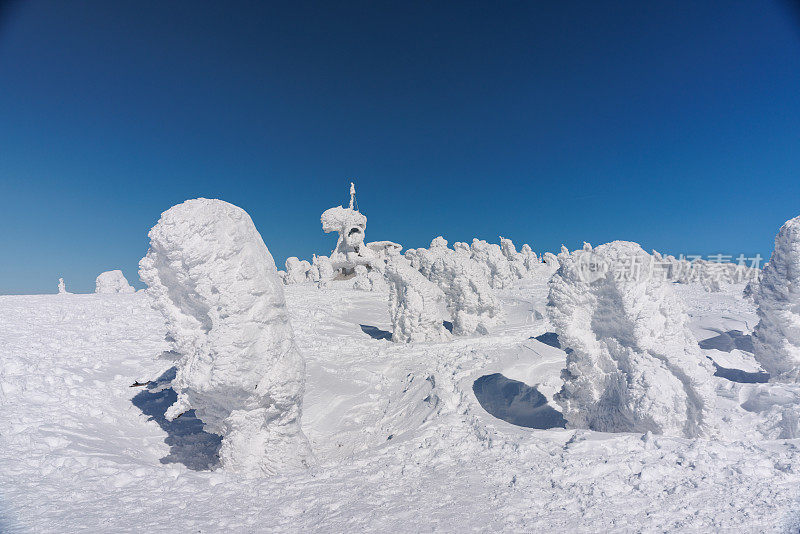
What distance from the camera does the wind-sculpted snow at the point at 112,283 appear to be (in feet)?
89.3

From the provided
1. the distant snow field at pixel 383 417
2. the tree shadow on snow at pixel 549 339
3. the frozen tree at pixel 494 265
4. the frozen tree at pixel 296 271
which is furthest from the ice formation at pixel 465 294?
the frozen tree at pixel 296 271

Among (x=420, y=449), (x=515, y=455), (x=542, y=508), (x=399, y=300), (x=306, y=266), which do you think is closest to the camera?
(x=542, y=508)

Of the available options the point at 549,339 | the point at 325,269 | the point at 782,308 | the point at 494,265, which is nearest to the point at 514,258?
the point at 494,265

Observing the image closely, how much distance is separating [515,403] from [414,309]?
6617mm

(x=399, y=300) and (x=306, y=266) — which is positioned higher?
(x=306, y=266)

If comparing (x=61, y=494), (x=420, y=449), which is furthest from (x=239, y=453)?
(x=420, y=449)

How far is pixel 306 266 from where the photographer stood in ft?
151

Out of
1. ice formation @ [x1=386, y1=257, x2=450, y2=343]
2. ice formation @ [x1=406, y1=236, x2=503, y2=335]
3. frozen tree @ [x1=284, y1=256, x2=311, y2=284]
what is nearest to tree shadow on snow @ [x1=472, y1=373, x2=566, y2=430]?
ice formation @ [x1=386, y1=257, x2=450, y2=343]

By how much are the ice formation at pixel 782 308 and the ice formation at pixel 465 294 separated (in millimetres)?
9317

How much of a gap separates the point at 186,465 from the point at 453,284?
13.1 meters

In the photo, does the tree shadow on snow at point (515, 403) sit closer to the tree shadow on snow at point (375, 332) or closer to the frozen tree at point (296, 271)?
the tree shadow on snow at point (375, 332)

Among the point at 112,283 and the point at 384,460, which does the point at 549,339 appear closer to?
the point at 384,460

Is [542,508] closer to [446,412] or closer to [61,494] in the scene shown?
[446,412]

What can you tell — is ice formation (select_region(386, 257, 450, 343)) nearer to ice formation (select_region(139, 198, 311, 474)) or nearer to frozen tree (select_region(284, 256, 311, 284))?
ice formation (select_region(139, 198, 311, 474))
